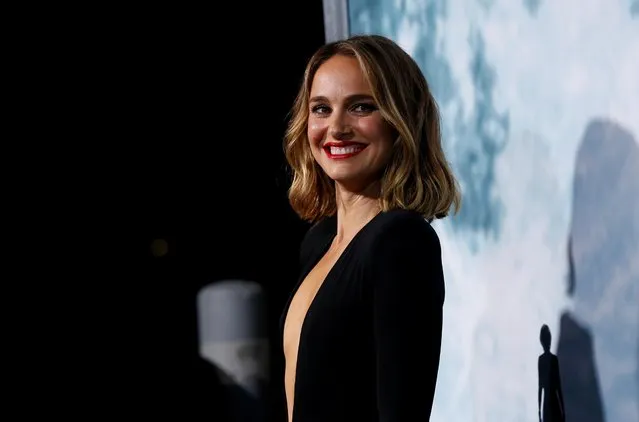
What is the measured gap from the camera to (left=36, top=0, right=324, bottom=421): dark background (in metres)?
6.10

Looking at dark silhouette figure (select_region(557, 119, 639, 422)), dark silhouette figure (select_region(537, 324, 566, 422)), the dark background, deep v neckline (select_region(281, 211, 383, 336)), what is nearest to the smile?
deep v neckline (select_region(281, 211, 383, 336))

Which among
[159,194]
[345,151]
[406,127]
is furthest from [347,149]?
[159,194]

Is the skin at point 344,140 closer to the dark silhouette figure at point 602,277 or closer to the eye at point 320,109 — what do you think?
the eye at point 320,109

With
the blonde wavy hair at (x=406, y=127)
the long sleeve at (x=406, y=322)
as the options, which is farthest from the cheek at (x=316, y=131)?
the long sleeve at (x=406, y=322)

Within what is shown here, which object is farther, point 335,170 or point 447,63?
point 447,63

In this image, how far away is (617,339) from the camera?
5.56ft

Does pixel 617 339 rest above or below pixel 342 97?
below

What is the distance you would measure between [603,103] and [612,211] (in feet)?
0.60

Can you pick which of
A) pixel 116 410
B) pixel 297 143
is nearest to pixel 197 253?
pixel 116 410

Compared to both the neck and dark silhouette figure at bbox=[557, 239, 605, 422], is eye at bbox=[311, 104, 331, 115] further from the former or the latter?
dark silhouette figure at bbox=[557, 239, 605, 422]

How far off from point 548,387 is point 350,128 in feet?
2.11

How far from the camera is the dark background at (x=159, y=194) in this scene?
6.10 meters

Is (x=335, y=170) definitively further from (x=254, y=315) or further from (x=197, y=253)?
(x=197, y=253)

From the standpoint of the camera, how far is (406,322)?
1.38 metres
